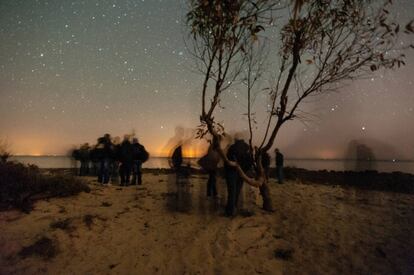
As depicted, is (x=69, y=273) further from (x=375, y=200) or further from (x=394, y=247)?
(x=375, y=200)

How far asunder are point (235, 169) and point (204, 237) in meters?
2.53

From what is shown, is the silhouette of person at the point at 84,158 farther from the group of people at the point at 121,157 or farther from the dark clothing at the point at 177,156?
the dark clothing at the point at 177,156

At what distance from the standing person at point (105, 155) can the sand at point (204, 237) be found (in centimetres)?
327

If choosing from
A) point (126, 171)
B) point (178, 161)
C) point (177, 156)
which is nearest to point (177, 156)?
point (177, 156)

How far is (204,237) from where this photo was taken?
8984 mm

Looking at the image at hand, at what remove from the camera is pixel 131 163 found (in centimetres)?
1491

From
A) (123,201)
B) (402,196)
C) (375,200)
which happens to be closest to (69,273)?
(123,201)

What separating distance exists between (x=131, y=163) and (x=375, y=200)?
37.0 ft

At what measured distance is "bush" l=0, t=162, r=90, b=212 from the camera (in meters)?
9.80

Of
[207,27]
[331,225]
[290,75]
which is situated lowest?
[331,225]

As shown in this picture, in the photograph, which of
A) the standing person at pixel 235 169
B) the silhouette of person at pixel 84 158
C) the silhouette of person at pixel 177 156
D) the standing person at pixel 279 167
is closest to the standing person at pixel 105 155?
the silhouette of person at pixel 177 156

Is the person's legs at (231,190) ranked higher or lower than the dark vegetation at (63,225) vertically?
higher

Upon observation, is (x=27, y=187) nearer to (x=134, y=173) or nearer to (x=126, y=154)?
(x=126, y=154)

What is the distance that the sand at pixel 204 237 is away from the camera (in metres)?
7.54
